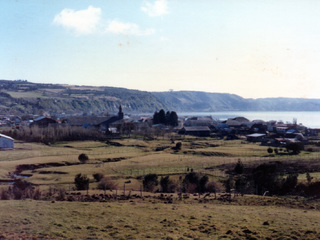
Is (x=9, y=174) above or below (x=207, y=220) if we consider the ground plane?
below

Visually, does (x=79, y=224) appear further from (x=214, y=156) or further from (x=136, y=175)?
(x=214, y=156)

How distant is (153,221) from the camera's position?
576 inches

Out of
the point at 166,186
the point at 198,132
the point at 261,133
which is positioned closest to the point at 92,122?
the point at 198,132

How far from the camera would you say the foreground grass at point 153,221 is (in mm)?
12586

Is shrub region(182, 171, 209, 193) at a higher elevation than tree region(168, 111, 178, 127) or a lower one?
lower

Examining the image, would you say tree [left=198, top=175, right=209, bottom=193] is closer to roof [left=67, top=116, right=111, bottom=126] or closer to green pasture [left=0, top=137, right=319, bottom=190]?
green pasture [left=0, top=137, right=319, bottom=190]

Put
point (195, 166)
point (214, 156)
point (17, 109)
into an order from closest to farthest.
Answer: point (195, 166) → point (214, 156) → point (17, 109)

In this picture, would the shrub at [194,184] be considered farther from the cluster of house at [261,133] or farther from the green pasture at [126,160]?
the cluster of house at [261,133]

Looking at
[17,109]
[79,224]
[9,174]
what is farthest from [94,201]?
[17,109]

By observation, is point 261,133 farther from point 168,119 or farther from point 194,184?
point 194,184

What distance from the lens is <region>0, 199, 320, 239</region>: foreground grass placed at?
1259 cm

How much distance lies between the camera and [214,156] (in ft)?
165

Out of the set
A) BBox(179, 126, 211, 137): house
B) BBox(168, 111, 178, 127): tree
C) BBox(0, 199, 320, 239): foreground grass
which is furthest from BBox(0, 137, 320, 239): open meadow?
BBox(168, 111, 178, 127): tree

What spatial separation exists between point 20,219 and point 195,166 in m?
28.7
